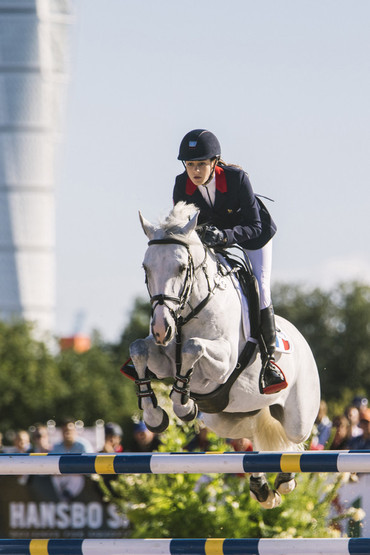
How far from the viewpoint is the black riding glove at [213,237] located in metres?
6.08

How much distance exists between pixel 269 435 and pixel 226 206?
1761 millimetres

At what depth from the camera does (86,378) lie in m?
48.5

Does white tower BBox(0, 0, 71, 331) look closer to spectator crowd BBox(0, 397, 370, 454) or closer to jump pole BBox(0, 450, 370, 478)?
spectator crowd BBox(0, 397, 370, 454)

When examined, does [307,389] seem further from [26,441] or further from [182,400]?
[26,441]

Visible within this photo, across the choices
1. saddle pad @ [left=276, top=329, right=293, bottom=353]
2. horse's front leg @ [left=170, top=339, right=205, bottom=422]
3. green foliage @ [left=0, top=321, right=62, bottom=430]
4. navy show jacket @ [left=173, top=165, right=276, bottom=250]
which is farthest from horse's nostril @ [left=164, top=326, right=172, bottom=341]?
green foliage @ [left=0, top=321, right=62, bottom=430]

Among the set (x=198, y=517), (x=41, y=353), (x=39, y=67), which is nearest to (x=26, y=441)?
(x=198, y=517)

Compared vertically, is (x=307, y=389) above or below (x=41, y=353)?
above

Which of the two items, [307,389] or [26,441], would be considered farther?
[26,441]

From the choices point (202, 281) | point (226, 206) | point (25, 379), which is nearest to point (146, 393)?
point (202, 281)

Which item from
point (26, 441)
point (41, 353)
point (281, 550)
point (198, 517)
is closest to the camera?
point (281, 550)

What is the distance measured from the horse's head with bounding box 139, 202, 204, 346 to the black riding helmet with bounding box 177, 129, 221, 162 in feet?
1.06

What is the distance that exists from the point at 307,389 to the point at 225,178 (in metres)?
1.73

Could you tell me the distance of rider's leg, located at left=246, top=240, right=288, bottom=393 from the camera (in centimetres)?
623

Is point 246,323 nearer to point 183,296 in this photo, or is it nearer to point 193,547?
point 183,296
